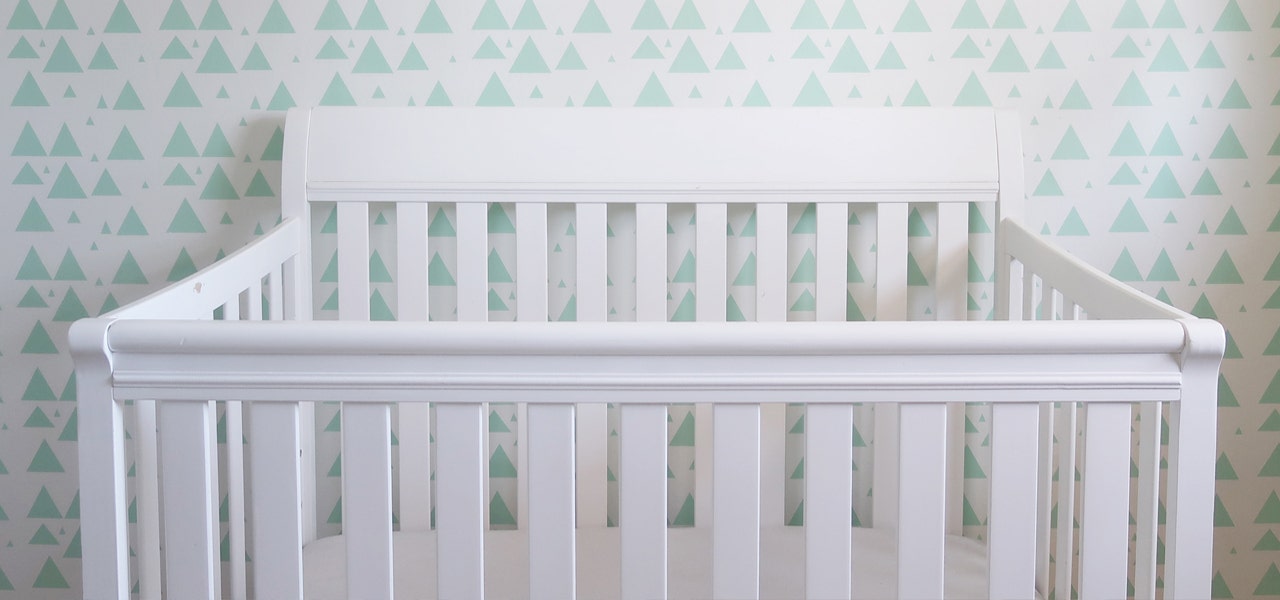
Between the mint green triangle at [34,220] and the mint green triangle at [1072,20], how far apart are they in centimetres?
152

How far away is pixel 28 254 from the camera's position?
155 centimetres

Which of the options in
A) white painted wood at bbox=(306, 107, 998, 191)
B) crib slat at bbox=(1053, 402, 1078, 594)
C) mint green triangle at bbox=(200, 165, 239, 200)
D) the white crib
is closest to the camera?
the white crib

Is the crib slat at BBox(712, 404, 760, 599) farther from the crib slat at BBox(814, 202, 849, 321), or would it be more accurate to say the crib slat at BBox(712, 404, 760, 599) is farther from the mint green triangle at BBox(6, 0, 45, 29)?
the mint green triangle at BBox(6, 0, 45, 29)

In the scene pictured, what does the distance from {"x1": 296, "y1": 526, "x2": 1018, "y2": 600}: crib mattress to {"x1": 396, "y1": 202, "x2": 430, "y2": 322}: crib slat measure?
21 cm

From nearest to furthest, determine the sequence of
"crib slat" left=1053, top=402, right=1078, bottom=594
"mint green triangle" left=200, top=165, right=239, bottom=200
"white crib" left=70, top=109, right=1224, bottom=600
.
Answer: "white crib" left=70, top=109, right=1224, bottom=600, "crib slat" left=1053, top=402, right=1078, bottom=594, "mint green triangle" left=200, top=165, right=239, bottom=200

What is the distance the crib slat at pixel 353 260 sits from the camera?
1438 millimetres

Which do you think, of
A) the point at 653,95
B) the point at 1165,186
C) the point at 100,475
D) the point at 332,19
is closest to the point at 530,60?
the point at 653,95

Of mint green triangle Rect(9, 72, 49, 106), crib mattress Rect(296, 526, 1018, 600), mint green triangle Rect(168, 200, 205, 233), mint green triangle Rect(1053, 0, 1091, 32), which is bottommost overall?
crib mattress Rect(296, 526, 1018, 600)

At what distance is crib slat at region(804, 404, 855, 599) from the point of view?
35.5 inches

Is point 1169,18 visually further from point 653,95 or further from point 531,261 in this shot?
point 531,261

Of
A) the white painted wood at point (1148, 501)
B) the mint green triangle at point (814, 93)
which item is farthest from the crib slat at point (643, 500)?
the mint green triangle at point (814, 93)

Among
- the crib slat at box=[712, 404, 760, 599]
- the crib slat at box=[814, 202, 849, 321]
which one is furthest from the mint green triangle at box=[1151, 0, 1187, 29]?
the crib slat at box=[712, 404, 760, 599]

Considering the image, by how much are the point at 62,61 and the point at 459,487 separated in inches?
41.9

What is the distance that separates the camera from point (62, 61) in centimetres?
151
